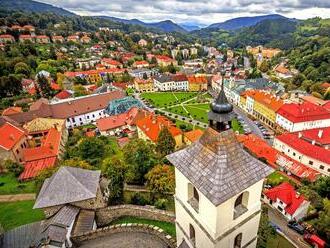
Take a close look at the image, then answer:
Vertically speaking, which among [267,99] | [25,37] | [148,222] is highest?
[25,37]

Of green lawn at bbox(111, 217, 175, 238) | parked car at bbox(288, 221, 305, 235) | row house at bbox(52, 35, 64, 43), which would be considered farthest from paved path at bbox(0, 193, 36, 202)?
row house at bbox(52, 35, 64, 43)

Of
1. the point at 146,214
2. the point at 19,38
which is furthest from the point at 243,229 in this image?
the point at 19,38

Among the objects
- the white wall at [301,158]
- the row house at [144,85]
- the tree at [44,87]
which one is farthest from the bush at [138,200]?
the row house at [144,85]

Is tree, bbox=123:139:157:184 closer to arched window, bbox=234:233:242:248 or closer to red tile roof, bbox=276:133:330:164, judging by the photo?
arched window, bbox=234:233:242:248

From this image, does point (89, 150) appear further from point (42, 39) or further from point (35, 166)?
point (42, 39)

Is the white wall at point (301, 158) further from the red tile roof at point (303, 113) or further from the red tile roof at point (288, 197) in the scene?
the red tile roof at point (288, 197)

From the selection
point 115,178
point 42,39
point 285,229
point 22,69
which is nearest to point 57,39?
point 42,39
